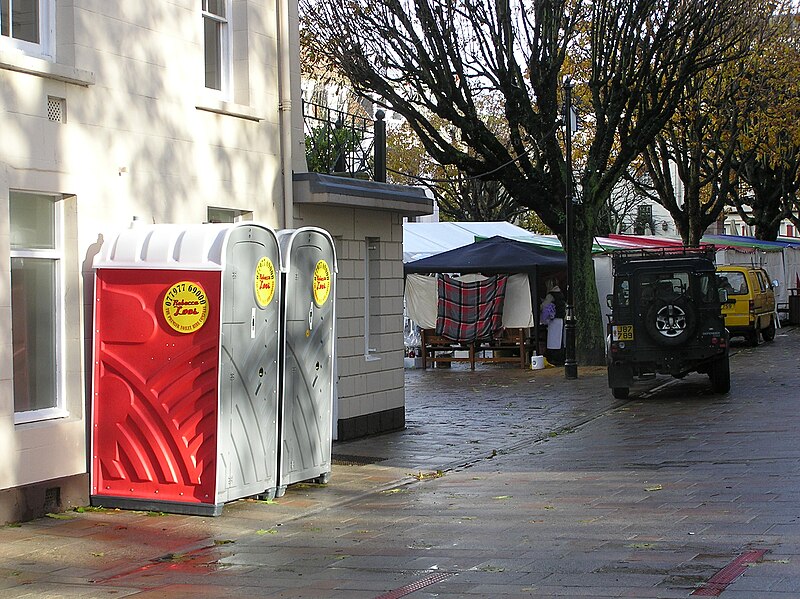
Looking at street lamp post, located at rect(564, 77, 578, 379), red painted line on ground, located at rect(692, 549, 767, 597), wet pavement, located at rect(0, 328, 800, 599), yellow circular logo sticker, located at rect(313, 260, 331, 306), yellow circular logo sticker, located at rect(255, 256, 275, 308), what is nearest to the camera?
red painted line on ground, located at rect(692, 549, 767, 597)

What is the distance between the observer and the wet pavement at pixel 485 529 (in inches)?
297

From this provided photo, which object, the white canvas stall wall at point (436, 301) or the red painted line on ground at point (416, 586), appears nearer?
the red painted line on ground at point (416, 586)

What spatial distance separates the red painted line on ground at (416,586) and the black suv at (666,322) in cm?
1175

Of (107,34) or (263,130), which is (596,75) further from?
(107,34)

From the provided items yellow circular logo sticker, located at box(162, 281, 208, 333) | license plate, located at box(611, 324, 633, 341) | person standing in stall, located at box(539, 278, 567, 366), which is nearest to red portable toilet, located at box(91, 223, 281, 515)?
yellow circular logo sticker, located at box(162, 281, 208, 333)

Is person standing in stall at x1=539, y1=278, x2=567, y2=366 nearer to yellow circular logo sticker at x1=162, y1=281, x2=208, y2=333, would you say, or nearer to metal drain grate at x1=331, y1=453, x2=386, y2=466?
metal drain grate at x1=331, y1=453, x2=386, y2=466

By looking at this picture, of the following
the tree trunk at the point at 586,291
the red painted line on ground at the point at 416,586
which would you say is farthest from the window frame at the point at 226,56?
the tree trunk at the point at 586,291

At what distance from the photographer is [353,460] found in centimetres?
1348

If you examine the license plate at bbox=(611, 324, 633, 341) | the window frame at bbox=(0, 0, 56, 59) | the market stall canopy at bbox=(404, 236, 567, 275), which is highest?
the window frame at bbox=(0, 0, 56, 59)

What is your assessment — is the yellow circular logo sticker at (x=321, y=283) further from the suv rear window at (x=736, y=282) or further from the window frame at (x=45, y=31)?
the suv rear window at (x=736, y=282)

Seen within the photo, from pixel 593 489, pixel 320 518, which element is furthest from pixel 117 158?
pixel 593 489

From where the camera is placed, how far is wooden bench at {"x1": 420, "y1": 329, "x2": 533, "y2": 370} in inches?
1046

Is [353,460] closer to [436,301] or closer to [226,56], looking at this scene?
[226,56]

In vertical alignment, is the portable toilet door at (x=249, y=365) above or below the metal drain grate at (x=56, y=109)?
below
